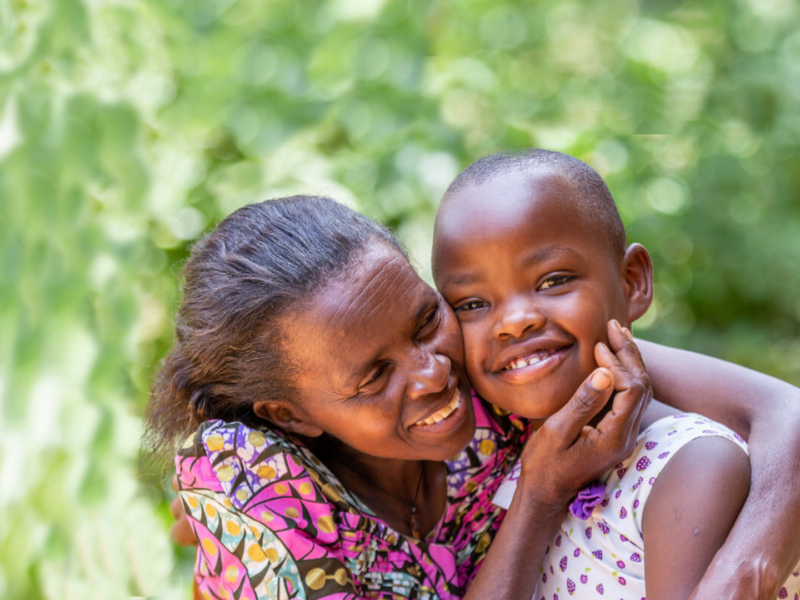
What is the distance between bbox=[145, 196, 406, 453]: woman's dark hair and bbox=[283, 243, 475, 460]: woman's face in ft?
0.17

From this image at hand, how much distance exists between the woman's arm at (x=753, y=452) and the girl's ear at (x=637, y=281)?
255 mm

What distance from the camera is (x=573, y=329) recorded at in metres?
1.81

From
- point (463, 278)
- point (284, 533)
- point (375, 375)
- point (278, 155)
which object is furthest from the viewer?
point (278, 155)

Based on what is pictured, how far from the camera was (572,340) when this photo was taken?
1830mm

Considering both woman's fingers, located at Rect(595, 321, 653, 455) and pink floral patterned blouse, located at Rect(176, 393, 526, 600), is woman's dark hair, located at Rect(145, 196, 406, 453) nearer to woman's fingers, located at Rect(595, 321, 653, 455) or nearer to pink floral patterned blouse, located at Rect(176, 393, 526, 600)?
pink floral patterned blouse, located at Rect(176, 393, 526, 600)

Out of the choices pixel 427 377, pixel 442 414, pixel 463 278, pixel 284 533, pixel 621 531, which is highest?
pixel 463 278

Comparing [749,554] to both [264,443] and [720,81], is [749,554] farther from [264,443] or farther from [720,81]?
[720,81]

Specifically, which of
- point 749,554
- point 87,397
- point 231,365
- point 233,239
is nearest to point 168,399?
point 231,365

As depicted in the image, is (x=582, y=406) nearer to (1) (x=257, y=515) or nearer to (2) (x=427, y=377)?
(2) (x=427, y=377)

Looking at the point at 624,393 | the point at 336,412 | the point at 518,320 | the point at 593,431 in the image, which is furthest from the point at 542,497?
the point at 336,412

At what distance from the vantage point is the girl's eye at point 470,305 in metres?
1.95

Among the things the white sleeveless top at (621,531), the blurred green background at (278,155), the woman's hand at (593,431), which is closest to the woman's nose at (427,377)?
the woman's hand at (593,431)

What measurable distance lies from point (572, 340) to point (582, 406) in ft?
0.58

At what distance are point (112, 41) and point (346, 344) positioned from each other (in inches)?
82.0
